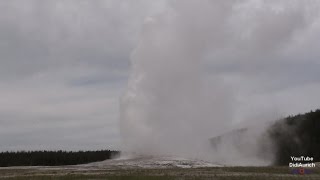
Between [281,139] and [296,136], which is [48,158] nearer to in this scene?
[281,139]

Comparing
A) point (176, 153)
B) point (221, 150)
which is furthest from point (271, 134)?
point (176, 153)

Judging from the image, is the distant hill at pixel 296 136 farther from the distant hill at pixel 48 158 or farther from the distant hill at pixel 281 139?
the distant hill at pixel 48 158

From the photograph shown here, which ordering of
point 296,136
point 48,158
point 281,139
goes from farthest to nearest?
point 48,158 < point 281,139 < point 296,136

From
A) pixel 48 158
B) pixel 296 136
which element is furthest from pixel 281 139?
pixel 48 158

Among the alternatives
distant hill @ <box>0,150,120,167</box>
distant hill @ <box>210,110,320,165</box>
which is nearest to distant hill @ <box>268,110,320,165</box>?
distant hill @ <box>210,110,320,165</box>

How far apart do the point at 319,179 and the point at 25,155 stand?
115126 millimetres

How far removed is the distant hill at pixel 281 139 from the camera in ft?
396

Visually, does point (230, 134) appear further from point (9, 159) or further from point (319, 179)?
point (319, 179)

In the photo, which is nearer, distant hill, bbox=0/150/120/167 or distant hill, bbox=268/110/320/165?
distant hill, bbox=268/110/320/165

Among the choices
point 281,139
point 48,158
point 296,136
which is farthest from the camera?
point 48,158

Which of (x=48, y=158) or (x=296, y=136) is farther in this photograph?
(x=48, y=158)

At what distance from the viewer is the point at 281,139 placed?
130 metres

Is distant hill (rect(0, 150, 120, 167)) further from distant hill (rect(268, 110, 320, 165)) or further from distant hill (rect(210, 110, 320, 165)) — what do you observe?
distant hill (rect(268, 110, 320, 165))

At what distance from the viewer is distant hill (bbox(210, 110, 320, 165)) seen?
396 ft
